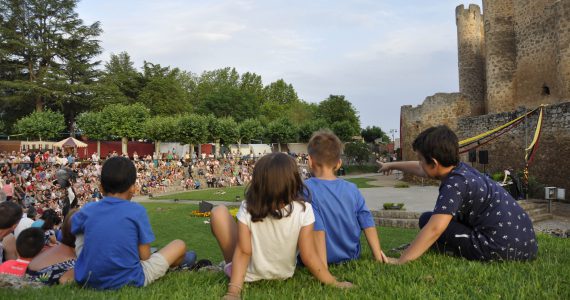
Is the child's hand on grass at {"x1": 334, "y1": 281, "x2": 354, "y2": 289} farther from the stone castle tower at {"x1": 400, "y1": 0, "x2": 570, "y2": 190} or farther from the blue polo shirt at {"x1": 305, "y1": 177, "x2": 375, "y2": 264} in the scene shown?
the stone castle tower at {"x1": 400, "y1": 0, "x2": 570, "y2": 190}

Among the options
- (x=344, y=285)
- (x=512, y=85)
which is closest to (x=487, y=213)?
(x=344, y=285)

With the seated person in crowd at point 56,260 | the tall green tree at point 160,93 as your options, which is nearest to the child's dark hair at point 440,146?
the seated person in crowd at point 56,260

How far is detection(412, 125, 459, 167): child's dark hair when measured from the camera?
3598 mm

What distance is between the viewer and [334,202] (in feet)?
12.4

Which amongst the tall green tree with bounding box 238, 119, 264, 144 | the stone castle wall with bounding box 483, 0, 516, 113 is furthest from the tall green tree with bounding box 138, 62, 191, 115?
the stone castle wall with bounding box 483, 0, 516, 113

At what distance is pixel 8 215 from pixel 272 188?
3.78 meters

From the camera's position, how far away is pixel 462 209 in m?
3.55

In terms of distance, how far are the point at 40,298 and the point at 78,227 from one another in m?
0.61

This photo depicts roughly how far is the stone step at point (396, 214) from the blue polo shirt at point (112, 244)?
375 inches

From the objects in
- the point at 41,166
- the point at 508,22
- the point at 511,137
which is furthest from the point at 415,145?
the point at 41,166

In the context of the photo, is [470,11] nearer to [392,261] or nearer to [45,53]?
[392,261]

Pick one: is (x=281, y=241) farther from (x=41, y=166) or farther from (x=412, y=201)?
(x=41, y=166)

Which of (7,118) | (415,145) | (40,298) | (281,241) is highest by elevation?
(7,118)

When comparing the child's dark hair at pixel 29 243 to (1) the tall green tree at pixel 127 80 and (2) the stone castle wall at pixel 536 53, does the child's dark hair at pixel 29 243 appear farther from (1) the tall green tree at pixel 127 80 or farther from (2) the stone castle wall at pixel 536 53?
(1) the tall green tree at pixel 127 80
